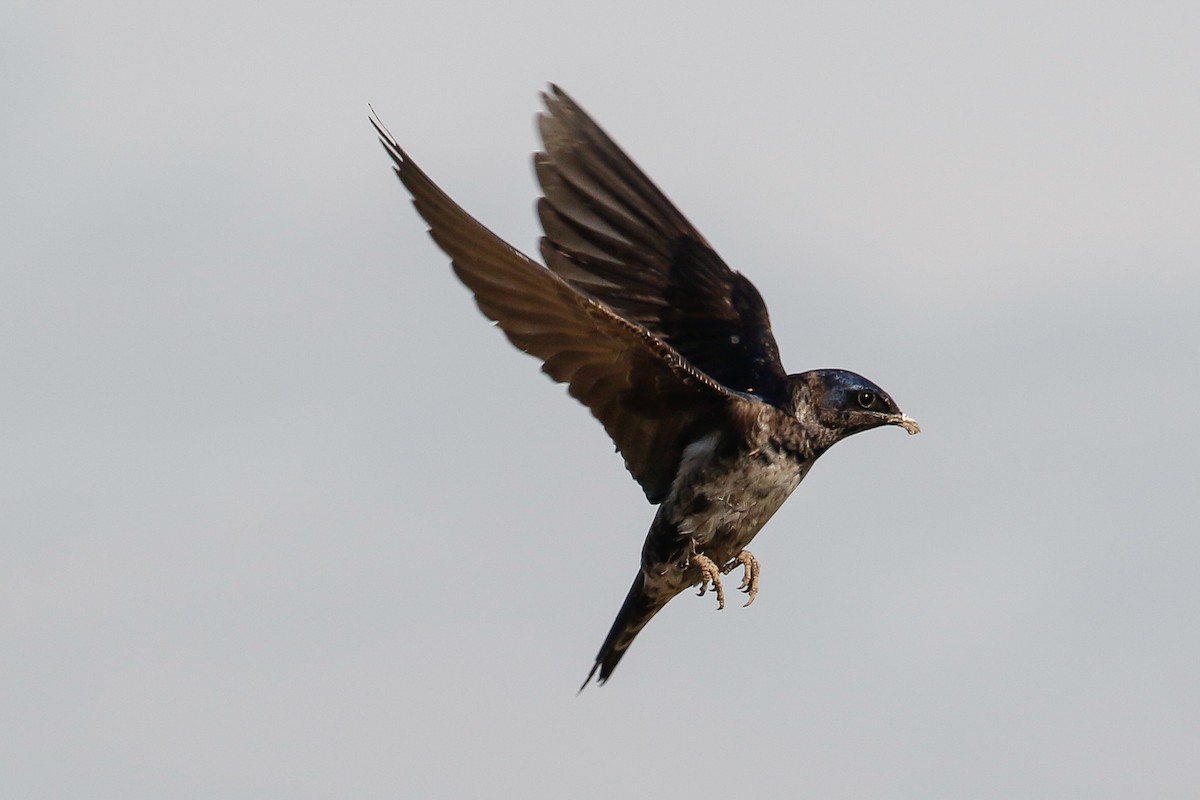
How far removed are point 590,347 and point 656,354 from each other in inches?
14.6

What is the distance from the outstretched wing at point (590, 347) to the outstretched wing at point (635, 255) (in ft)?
4.76

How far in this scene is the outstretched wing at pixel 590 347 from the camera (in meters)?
10.2

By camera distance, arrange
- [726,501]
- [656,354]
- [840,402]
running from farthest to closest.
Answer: [840,402] → [726,501] → [656,354]

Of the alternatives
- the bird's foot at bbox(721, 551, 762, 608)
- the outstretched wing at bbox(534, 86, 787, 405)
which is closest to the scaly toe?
the bird's foot at bbox(721, 551, 762, 608)

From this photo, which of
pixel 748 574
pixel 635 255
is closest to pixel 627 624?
pixel 748 574

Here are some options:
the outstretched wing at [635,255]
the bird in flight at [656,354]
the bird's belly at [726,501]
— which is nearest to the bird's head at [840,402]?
the bird in flight at [656,354]

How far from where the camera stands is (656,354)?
11.0m

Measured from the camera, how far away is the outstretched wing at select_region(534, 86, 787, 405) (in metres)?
13.5

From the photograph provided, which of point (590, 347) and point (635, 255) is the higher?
point (635, 255)

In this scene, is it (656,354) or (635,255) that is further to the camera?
(635,255)

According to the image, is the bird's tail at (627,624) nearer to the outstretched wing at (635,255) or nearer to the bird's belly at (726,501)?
the bird's belly at (726,501)

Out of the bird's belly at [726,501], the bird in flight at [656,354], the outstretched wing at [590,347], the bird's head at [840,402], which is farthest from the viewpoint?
the bird's head at [840,402]

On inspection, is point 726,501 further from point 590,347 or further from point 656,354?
point 590,347

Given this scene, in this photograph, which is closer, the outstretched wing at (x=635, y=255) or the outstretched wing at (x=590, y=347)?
the outstretched wing at (x=590, y=347)
